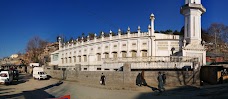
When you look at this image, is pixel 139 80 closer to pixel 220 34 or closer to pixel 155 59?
pixel 155 59

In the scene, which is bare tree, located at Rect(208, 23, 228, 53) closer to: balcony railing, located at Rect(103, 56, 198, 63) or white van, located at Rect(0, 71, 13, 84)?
balcony railing, located at Rect(103, 56, 198, 63)

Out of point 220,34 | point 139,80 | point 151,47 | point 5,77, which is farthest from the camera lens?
point 220,34

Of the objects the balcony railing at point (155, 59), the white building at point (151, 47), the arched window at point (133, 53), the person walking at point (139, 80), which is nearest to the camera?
the person walking at point (139, 80)

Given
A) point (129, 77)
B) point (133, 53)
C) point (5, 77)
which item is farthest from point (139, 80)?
point (5, 77)

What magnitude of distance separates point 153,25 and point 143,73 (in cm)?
1460

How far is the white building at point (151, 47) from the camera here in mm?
31998

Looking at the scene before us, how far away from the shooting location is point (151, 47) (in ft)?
126

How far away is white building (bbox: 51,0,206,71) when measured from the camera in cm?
3200

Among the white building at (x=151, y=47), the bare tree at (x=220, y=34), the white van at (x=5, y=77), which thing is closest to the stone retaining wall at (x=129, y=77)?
the white building at (x=151, y=47)

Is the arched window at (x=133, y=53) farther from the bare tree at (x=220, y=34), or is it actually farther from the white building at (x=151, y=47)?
the bare tree at (x=220, y=34)

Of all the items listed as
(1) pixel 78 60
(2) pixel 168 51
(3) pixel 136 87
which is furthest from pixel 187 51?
(1) pixel 78 60

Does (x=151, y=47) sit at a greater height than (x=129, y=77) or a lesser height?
greater

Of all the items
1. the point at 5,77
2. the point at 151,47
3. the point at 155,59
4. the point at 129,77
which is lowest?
the point at 5,77

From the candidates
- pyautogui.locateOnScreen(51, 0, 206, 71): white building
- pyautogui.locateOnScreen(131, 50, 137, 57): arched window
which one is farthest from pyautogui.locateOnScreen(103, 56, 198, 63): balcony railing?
pyautogui.locateOnScreen(131, 50, 137, 57): arched window
